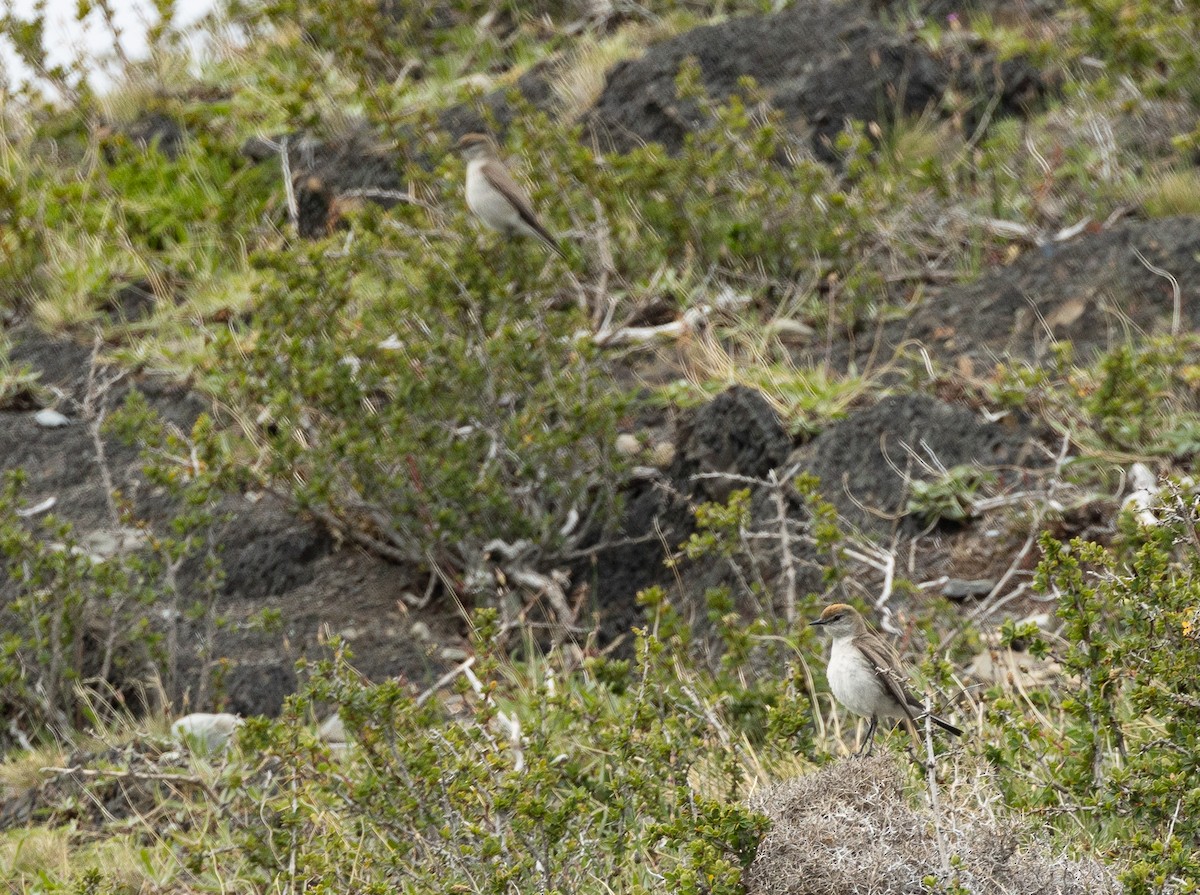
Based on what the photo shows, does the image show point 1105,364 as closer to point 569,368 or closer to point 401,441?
point 569,368

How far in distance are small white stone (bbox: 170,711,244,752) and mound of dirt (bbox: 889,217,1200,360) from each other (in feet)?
13.9

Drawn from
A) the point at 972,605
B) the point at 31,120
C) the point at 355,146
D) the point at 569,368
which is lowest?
the point at 972,605

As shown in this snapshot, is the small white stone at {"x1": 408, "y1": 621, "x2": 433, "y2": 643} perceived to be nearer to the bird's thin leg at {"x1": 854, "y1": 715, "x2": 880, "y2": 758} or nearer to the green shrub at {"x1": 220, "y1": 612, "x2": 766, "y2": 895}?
the green shrub at {"x1": 220, "y1": 612, "x2": 766, "y2": 895}

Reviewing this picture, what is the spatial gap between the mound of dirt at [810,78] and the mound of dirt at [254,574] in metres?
3.93

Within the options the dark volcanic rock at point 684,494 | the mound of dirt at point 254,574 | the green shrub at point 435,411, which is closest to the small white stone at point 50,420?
the mound of dirt at point 254,574

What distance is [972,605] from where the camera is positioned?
19.4 ft

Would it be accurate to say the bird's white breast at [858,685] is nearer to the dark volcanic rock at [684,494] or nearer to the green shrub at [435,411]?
the dark volcanic rock at [684,494]

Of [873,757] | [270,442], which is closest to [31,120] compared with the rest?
[270,442]

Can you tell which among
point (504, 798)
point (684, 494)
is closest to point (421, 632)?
point (684, 494)

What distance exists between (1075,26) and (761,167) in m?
3.18

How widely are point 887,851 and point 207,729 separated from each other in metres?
3.40

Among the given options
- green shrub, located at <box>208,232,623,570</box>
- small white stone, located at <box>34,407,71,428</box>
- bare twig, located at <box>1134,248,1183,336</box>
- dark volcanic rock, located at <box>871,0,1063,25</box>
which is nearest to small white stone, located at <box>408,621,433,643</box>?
green shrub, located at <box>208,232,623,570</box>

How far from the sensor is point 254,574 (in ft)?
23.3

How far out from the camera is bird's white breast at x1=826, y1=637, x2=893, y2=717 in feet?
14.2
